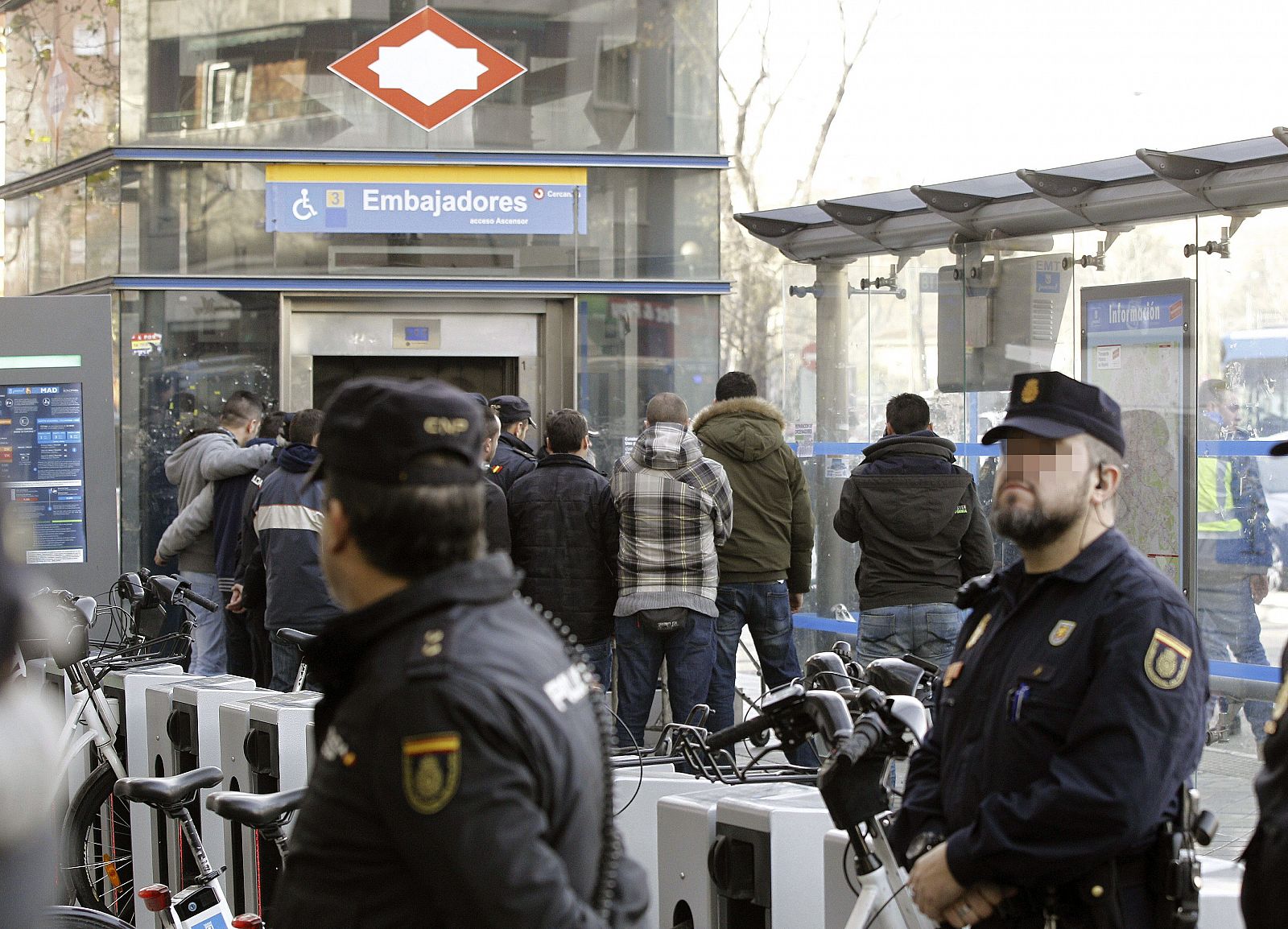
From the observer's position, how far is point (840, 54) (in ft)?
74.3

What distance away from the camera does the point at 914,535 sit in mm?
7148

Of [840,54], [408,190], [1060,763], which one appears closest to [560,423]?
[408,190]

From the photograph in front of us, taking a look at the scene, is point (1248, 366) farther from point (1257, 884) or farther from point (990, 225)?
point (1257, 884)

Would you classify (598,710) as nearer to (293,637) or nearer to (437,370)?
(293,637)

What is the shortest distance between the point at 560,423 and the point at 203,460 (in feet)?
7.90

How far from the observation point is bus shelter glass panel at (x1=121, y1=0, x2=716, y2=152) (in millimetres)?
10742

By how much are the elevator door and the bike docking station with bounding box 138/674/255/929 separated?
4953 mm

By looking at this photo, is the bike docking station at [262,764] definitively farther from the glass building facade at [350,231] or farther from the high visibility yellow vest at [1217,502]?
the glass building facade at [350,231]

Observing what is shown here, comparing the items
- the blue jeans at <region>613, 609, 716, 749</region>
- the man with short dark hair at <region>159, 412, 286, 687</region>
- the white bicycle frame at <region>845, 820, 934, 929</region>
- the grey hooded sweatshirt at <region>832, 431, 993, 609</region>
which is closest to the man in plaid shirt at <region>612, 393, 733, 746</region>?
the blue jeans at <region>613, 609, 716, 749</region>

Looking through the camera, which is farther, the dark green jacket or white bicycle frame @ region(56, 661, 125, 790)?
the dark green jacket

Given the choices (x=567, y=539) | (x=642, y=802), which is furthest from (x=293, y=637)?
(x=642, y=802)

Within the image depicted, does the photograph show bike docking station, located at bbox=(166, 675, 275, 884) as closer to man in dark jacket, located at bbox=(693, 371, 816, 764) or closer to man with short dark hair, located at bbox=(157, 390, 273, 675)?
man in dark jacket, located at bbox=(693, 371, 816, 764)

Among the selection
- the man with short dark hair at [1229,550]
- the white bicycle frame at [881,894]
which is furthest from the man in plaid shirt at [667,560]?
the white bicycle frame at [881,894]

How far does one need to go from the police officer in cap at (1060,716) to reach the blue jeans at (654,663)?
4214 mm
